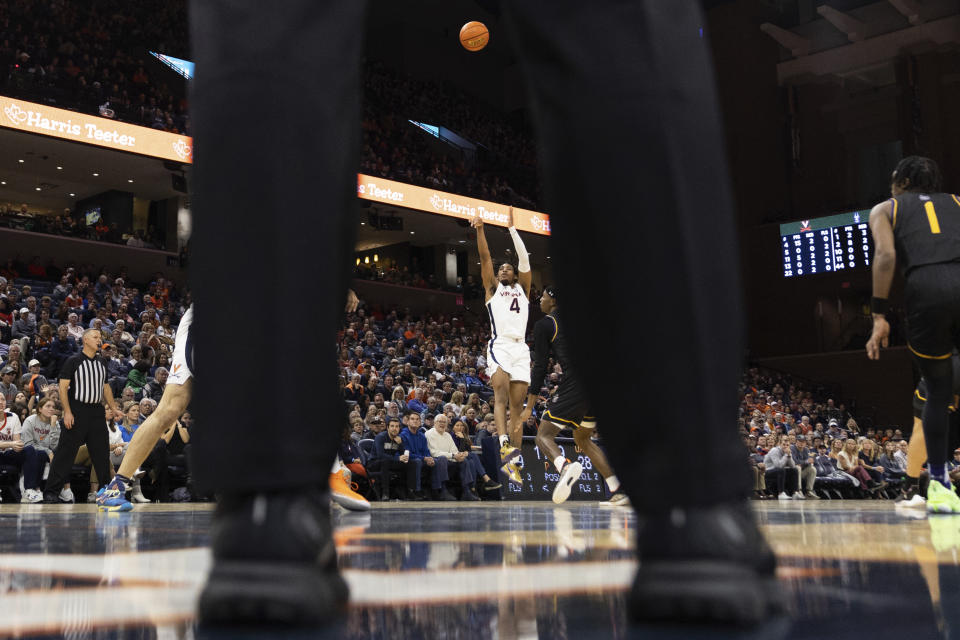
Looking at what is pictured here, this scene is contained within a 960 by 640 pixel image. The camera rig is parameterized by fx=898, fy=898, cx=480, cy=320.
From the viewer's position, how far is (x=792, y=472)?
16219 millimetres

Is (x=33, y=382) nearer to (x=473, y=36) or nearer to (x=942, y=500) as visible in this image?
(x=473, y=36)

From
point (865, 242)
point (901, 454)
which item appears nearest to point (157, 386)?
point (901, 454)

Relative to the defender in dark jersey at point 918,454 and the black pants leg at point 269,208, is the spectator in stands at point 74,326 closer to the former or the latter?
the defender in dark jersey at point 918,454

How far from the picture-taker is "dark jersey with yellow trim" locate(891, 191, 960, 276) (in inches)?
177

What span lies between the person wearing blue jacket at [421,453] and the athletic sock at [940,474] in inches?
287

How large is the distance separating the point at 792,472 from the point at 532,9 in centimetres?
1664

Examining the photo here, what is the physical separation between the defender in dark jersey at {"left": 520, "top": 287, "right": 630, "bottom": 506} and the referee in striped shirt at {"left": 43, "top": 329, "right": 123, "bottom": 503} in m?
3.98

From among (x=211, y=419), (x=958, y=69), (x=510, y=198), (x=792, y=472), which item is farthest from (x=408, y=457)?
(x=958, y=69)

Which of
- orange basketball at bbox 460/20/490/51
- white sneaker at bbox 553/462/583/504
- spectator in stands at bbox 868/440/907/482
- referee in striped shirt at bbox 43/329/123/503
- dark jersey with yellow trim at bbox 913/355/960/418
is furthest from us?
spectator in stands at bbox 868/440/907/482

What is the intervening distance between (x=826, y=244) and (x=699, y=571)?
26.1 m

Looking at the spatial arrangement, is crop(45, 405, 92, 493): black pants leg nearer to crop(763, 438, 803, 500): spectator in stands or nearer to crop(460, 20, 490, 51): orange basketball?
crop(460, 20, 490, 51): orange basketball

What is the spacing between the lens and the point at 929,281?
14.9 feet

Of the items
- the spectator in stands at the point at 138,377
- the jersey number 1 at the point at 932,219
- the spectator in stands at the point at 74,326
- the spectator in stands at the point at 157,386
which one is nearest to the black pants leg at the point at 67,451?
the spectator in stands at the point at 157,386

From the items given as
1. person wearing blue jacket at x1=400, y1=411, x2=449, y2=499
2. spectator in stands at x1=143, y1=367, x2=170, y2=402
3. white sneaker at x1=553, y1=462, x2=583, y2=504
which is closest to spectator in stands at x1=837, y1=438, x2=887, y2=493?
person wearing blue jacket at x1=400, y1=411, x2=449, y2=499
